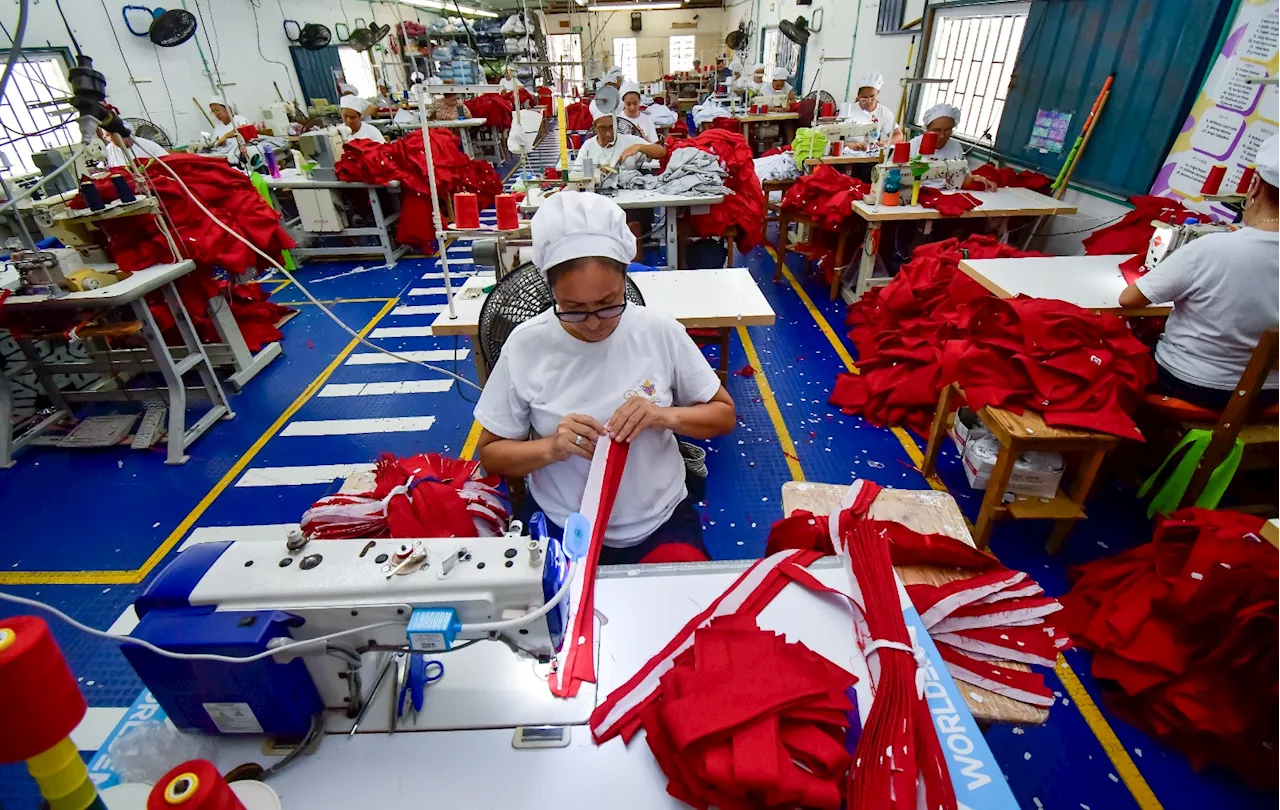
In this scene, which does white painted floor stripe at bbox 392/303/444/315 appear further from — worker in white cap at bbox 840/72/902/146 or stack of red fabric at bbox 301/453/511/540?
worker in white cap at bbox 840/72/902/146

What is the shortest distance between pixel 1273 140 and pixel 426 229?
21.5 feet

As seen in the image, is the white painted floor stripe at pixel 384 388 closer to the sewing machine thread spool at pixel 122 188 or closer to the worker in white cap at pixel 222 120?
the sewing machine thread spool at pixel 122 188

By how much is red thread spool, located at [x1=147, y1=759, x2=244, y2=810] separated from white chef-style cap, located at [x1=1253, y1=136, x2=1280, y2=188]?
10.8 feet

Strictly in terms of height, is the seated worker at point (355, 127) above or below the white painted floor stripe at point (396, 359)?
above

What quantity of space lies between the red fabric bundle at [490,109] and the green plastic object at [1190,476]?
11640 millimetres

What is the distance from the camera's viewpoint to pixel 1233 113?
3482mm

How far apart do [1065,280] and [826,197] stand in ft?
7.76

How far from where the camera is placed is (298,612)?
3.01ft

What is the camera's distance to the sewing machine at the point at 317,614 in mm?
897

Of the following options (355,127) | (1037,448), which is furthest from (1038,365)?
(355,127)

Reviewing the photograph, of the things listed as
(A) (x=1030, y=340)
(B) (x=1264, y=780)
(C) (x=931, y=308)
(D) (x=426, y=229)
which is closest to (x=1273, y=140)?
(A) (x=1030, y=340)

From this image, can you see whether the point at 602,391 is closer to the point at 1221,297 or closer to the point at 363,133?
the point at 1221,297

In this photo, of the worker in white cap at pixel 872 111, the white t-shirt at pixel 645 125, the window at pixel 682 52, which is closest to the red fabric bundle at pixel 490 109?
the white t-shirt at pixel 645 125

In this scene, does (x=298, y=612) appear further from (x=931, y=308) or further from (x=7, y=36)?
Result: (x=7, y=36)
